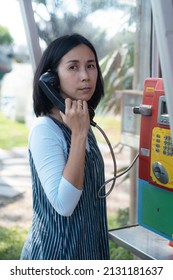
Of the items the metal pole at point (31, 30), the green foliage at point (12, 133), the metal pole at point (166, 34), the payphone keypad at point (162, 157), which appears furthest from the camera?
the green foliage at point (12, 133)

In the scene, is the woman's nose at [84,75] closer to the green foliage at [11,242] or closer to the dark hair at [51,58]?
the dark hair at [51,58]

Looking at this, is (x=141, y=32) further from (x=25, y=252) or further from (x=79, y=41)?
(x=25, y=252)

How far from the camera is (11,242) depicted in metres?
2.60

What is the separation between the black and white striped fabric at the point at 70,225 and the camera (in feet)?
3.42

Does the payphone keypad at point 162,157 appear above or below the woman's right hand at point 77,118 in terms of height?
below

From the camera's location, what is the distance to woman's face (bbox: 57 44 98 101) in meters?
1.06

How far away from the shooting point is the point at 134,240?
4.38 ft

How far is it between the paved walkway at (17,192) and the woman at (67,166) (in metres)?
1.49

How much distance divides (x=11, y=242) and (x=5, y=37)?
1157 millimetres

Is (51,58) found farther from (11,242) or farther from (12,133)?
(12,133)

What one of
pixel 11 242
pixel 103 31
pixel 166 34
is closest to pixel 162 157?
pixel 166 34

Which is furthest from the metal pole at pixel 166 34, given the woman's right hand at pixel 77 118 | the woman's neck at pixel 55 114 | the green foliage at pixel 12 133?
the green foliage at pixel 12 133

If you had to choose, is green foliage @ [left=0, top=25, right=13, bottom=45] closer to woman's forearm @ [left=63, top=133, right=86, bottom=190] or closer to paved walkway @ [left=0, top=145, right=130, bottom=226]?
paved walkway @ [left=0, top=145, right=130, bottom=226]

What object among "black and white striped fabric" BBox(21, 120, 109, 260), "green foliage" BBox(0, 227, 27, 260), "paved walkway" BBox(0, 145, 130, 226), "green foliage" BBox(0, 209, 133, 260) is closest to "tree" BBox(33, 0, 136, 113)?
"paved walkway" BBox(0, 145, 130, 226)
